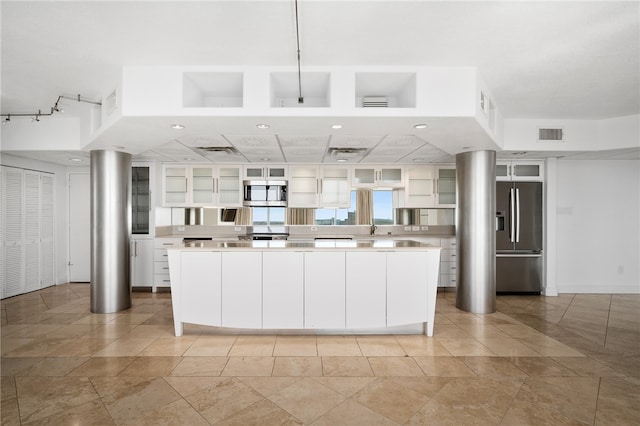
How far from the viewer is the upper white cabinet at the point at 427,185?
6480 mm

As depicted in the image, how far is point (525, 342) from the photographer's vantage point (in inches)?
140

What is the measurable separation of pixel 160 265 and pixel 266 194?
88.3 inches

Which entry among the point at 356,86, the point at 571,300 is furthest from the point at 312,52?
the point at 571,300

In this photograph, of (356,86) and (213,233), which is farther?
(213,233)

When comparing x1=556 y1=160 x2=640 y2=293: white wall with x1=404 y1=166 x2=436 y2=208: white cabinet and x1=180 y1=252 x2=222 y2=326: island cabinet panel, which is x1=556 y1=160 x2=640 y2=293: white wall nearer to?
x1=404 y1=166 x2=436 y2=208: white cabinet

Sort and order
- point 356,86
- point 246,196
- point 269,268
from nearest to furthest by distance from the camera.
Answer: point 356,86, point 269,268, point 246,196

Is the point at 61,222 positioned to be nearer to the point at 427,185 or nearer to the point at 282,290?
the point at 282,290

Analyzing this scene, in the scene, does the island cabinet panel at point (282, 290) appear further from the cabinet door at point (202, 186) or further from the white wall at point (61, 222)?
the white wall at point (61, 222)

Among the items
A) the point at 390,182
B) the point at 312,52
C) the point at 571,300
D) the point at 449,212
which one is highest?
the point at 312,52

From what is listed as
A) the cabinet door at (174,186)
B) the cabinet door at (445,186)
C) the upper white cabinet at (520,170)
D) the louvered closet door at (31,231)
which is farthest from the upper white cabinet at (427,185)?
the louvered closet door at (31,231)

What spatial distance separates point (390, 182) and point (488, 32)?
3.95 m

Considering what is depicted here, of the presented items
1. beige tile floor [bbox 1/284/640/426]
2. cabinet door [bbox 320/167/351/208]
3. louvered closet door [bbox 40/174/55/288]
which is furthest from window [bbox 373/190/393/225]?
louvered closet door [bbox 40/174/55/288]

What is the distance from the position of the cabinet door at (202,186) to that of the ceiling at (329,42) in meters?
2.44

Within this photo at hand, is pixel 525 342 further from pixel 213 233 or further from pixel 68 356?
pixel 213 233
